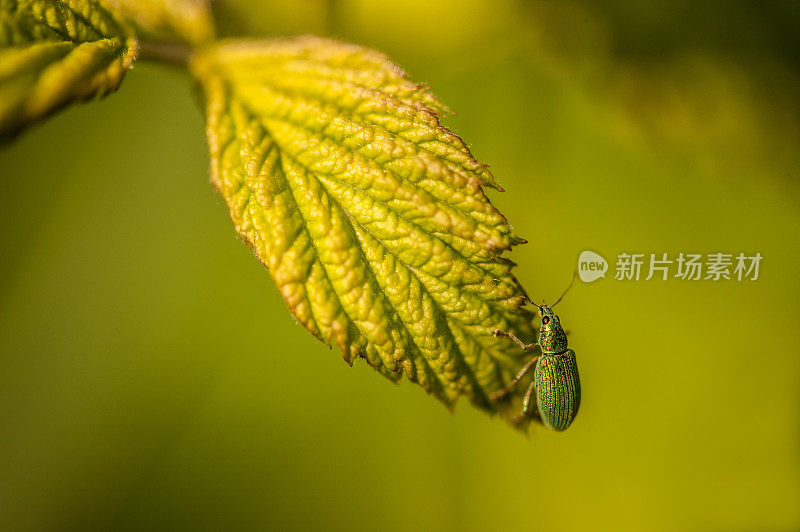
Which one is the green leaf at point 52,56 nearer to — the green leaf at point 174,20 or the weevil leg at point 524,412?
the green leaf at point 174,20

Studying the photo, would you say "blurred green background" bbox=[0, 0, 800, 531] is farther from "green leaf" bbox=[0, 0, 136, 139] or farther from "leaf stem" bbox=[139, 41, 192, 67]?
"green leaf" bbox=[0, 0, 136, 139]

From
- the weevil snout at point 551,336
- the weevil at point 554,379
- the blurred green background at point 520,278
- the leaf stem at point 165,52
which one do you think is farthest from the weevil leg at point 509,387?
the leaf stem at point 165,52

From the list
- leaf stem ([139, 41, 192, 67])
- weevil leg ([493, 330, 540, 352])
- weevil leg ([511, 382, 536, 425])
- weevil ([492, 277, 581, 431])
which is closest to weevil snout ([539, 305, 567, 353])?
weevil ([492, 277, 581, 431])

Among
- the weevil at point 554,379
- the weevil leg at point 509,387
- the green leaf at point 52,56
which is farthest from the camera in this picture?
the weevil at point 554,379

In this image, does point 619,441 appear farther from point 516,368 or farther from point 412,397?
point 516,368

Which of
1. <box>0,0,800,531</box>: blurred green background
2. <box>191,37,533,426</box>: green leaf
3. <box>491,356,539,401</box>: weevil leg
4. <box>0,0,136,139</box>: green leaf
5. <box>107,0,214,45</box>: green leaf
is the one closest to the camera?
<box>0,0,136,139</box>: green leaf

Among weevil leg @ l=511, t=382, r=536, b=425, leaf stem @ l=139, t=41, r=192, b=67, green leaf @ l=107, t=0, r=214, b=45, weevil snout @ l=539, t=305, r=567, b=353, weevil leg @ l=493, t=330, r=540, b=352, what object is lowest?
weevil leg @ l=511, t=382, r=536, b=425
